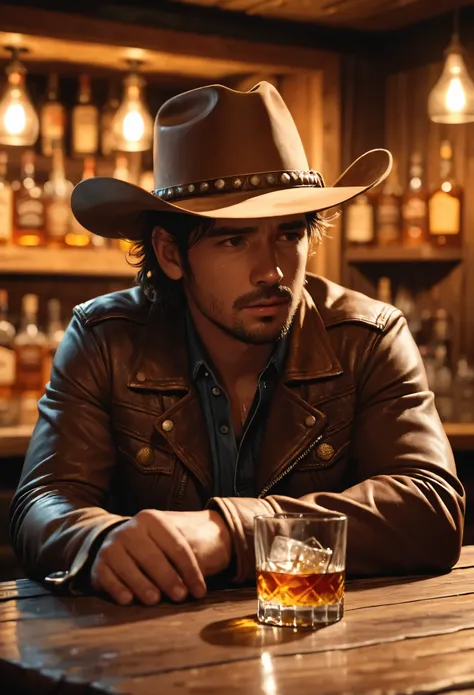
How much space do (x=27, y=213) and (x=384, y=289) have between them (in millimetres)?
1299

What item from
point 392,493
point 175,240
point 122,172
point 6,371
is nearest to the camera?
point 392,493

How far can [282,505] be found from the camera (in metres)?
1.67

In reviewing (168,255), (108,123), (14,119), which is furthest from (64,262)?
(168,255)

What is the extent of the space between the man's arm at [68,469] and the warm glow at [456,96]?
184 cm

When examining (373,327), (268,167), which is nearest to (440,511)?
(373,327)

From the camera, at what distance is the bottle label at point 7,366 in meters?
3.75

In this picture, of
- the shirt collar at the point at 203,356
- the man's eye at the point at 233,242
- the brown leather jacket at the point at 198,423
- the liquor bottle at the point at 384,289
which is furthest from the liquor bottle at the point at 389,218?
the man's eye at the point at 233,242

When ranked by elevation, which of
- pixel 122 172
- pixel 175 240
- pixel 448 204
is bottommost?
pixel 175 240

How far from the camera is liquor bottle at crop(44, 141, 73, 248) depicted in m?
3.95

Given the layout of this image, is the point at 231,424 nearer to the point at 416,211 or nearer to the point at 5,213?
the point at 5,213

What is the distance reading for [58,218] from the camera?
3.95 meters

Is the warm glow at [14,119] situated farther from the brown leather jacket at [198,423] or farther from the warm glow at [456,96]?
the brown leather jacket at [198,423]

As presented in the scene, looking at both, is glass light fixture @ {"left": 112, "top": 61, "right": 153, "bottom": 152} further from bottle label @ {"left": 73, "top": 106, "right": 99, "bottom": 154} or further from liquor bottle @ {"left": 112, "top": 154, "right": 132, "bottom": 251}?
bottle label @ {"left": 73, "top": 106, "right": 99, "bottom": 154}

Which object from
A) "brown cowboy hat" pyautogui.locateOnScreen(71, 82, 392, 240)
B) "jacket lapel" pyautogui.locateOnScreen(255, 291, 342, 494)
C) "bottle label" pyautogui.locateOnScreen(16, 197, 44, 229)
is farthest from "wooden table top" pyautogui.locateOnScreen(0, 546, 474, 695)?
"bottle label" pyautogui.locateOnScreen(16, 197, 44, 229)
